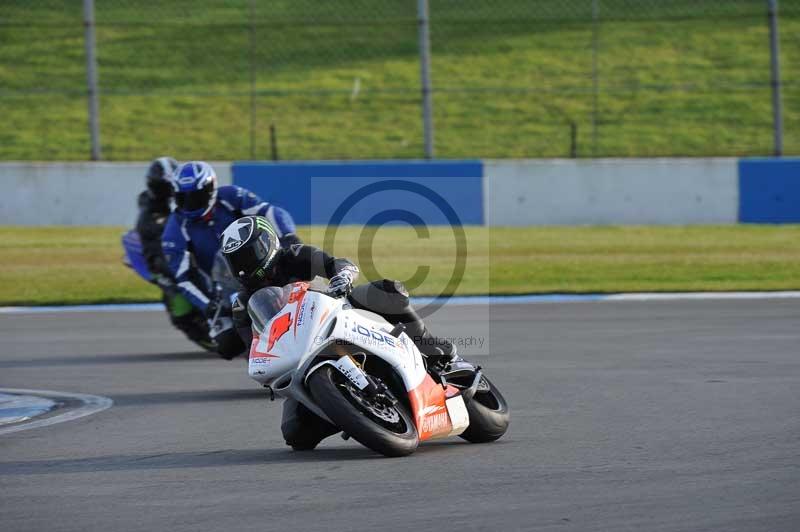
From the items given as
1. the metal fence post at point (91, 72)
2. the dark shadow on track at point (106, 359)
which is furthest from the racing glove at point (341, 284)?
the metal fence post at point (91, 72)

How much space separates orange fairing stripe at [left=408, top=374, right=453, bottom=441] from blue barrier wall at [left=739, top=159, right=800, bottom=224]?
15510 mm

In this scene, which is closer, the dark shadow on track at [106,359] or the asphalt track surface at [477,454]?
the asphalt track surface at [477,454]

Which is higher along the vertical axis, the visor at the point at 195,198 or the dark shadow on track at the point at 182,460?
the visor at the point at 195,198

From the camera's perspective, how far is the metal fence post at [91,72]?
2255 cm

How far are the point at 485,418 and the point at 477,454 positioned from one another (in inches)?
12.3

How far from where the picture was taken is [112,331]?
13.2 meters

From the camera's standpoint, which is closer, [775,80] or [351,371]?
[351,371]

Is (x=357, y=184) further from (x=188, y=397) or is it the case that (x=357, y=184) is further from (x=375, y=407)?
(x=375, y=407)

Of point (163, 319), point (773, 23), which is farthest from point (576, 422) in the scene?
A: point (773, 23)

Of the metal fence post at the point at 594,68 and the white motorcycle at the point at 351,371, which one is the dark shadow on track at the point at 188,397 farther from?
the metal fence post at the point at 594,68

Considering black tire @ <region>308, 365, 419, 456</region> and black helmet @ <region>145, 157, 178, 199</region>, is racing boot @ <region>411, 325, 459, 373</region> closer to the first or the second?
black tire @ <region>308, 365, 419, 456</region>

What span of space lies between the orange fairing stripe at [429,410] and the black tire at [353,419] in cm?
8

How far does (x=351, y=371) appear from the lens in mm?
6527

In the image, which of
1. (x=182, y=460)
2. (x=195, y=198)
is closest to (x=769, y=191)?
(x=195, y=198)
